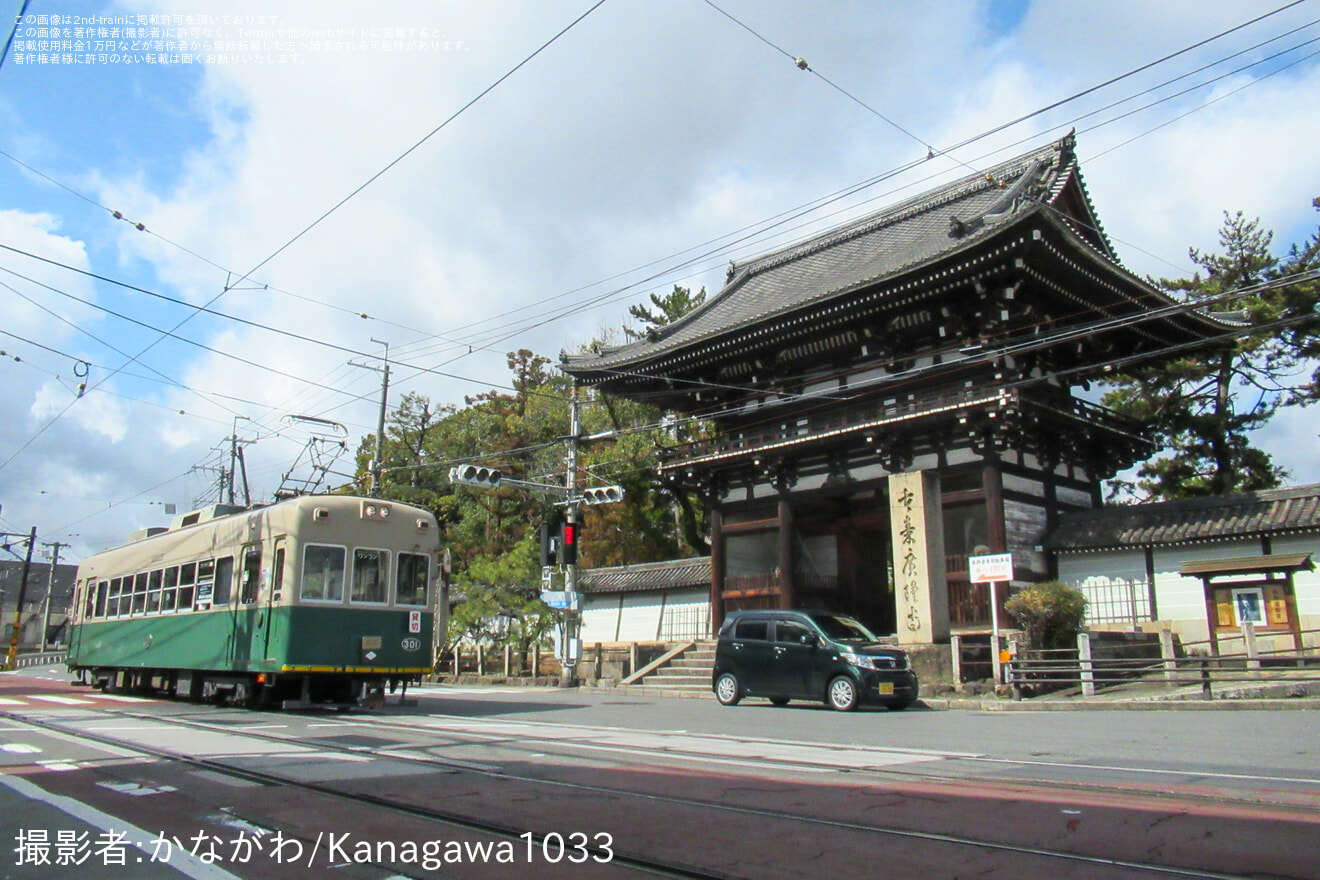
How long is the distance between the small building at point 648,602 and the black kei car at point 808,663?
8272 millimetres

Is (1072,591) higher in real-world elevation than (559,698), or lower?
higher

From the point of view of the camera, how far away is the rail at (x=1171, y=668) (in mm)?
13438

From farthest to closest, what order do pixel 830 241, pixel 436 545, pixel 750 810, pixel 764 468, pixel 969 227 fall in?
pixel 830 241 < pixel 764 468 < pixel 969 227 < pixel 436 545 < pixel 750 810

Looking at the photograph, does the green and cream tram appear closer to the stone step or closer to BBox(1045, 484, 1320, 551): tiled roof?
the stone step

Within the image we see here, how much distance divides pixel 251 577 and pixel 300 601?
145 cm

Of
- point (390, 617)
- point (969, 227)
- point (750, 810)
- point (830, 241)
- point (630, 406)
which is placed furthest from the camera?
point (630, 406)

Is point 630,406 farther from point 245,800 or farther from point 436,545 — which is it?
point 245,800

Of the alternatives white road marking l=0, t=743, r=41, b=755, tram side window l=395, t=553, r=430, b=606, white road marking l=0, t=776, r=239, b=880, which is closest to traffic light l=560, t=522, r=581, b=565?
tram side window l=395, t=553, r=430, b=606

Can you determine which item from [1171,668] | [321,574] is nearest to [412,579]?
[321,574]

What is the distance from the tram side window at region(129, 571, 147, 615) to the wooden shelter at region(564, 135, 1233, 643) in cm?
1130

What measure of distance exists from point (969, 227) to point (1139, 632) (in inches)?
339

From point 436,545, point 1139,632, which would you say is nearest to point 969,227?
point 1139,632

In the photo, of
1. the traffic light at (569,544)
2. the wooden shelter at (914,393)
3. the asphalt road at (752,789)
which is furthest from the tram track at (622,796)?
the traffic light at (569,544)

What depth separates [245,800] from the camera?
6.17 m
